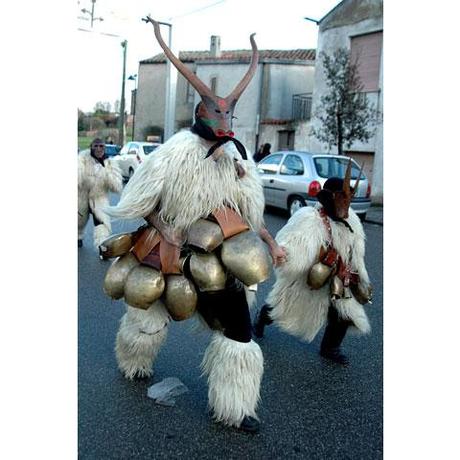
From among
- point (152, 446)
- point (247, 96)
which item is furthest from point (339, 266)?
point (247, 96)

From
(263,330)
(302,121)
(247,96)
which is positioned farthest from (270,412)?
(247,96)

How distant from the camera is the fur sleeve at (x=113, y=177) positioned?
6770 millimetres

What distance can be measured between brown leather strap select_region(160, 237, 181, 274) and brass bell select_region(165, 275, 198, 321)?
36 millimetres

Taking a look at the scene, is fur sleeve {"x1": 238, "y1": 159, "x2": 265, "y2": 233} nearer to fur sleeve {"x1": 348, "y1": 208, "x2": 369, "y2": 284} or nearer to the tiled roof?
fur sleeve {"x1": 348, "y1": 208, "x2": 369, "y2": 284}

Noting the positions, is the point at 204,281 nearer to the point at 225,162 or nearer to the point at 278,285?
the point at 225,162

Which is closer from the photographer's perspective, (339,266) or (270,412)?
(270,412)

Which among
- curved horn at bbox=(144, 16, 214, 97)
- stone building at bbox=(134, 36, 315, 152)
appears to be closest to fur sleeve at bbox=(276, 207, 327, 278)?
curved horn at bbox=(144, 16, 214, 97)

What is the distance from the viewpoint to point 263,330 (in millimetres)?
4172

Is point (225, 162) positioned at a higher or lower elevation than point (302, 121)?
lower

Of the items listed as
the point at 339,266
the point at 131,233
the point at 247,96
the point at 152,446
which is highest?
the point at 247,96

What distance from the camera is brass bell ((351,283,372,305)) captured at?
11.6 feet
